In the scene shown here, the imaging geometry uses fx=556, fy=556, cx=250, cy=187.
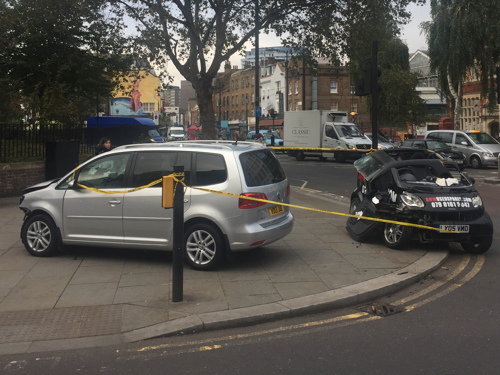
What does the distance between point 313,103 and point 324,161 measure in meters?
32.9

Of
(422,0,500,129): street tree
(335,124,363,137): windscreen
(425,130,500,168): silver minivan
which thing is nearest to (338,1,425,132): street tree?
(422,0,500,129): street tree

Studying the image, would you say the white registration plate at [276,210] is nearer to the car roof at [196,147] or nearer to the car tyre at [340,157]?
the car roof at [196,147]

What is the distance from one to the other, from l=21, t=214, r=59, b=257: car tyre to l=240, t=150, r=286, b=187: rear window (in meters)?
2.98

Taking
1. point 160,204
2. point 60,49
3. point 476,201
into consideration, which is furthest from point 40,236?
point 60,49

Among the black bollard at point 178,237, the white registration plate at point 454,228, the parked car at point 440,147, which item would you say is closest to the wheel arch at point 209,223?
the black bollard at point 178,237

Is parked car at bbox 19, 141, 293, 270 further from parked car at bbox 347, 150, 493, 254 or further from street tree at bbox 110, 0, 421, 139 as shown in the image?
street tree at bbox 110, 0, 421, 139

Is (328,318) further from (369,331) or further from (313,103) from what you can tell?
(313,103)

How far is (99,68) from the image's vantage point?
23797mm

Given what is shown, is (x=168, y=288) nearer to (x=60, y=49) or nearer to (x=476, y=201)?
(x=476, y=201)

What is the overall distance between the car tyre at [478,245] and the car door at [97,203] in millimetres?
5146

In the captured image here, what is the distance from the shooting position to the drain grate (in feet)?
19.2

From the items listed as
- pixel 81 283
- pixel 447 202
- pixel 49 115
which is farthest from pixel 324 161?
pixel 81 283

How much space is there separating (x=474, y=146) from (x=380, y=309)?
73.2 feet

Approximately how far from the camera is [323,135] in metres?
32.4
